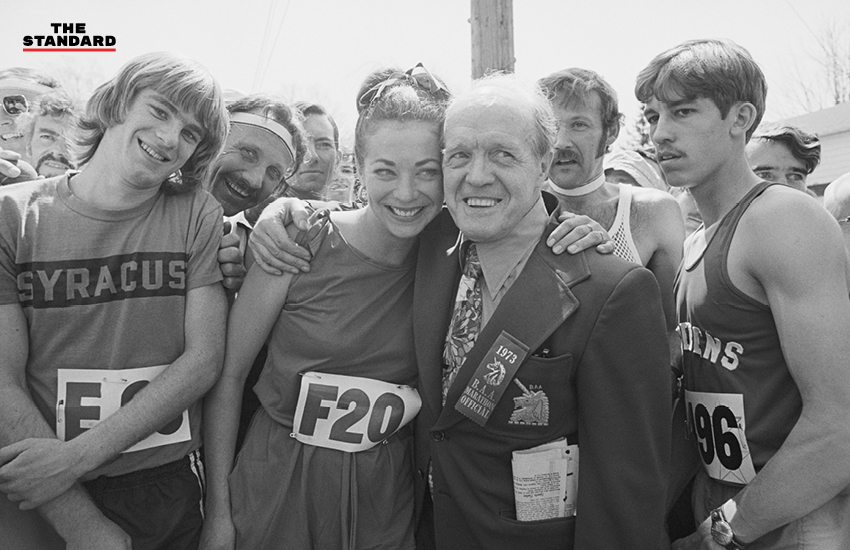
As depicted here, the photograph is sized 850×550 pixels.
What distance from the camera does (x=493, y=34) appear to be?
6117 mm

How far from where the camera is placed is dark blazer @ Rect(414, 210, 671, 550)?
1.92 metres

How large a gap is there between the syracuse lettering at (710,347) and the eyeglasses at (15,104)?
13.7ft

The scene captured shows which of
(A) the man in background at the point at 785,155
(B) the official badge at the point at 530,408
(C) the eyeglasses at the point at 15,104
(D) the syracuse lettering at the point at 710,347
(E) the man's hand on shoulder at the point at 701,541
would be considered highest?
(C) the eyeglasses at the point at 15,104

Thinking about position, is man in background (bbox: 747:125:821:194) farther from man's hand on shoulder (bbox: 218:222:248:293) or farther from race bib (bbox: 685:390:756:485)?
man's hand on shoulder (bbox: 218:222:248:293)

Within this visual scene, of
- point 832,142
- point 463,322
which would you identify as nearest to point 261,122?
point 463,322

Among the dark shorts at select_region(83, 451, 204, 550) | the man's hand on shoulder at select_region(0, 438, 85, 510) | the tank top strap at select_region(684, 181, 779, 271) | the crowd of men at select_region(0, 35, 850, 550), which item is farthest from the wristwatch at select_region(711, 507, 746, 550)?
the man's hand on shoulder at select_region(0, 438, 85, 510)

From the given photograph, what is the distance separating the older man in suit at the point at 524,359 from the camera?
1929 millimetres

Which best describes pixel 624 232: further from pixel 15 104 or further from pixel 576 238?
pixel 15 104

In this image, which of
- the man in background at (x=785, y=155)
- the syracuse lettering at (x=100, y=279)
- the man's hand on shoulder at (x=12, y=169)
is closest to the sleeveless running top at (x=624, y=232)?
the man in background at (x=785, y=155)

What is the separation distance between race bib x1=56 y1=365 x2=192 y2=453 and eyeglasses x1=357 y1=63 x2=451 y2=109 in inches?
49.7

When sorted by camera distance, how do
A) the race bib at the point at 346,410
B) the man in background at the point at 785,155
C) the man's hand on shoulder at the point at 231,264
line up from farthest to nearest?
the man in background at the point at 785,155
the man's hand on shoulder at the point at 231,264
the race bib at the point at 346,410

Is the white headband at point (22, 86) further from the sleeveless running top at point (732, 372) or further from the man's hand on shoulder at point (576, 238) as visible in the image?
the sleeveless running top at point (732, 372)

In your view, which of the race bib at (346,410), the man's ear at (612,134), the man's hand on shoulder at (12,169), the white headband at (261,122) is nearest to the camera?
the race bib at (346,410)

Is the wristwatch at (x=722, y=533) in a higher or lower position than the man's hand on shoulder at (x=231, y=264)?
lower
